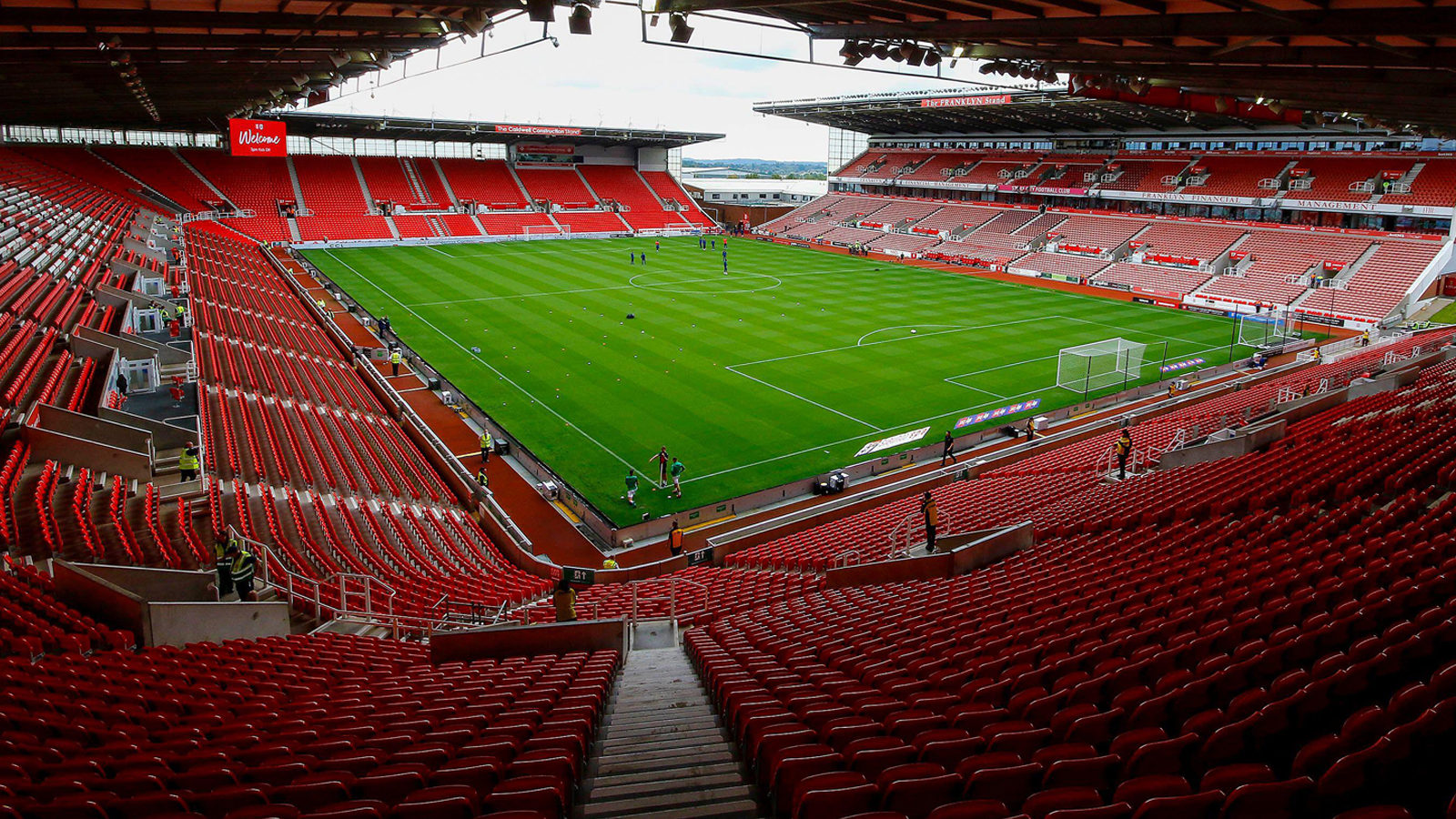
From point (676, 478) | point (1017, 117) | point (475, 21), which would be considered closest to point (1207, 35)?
point (475, 21)

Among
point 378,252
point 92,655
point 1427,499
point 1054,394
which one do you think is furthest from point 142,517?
point 378,252

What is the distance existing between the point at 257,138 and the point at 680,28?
33470 mm

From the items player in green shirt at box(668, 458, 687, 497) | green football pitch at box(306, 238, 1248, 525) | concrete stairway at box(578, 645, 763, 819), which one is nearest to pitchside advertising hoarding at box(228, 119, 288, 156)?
green football pitch at box(306, 238, 1248, 525)

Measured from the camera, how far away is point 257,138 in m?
39.5

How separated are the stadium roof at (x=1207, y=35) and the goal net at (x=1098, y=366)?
1593 centimetres

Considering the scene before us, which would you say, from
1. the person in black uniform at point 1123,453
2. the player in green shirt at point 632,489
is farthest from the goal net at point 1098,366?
the player in green shirt at point 632,489

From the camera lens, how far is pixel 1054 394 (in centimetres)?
3069

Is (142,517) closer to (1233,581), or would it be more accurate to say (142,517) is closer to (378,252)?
(1233,581)

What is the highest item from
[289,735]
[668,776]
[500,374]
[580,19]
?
[580,19]

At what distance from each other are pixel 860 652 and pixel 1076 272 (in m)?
55.0

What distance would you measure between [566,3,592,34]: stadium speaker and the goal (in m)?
62.6

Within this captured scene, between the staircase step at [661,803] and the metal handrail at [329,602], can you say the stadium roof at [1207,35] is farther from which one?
the metal handrail at [329,602]

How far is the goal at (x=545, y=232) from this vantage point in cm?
7475

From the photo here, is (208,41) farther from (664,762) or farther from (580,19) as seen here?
(664,762)
